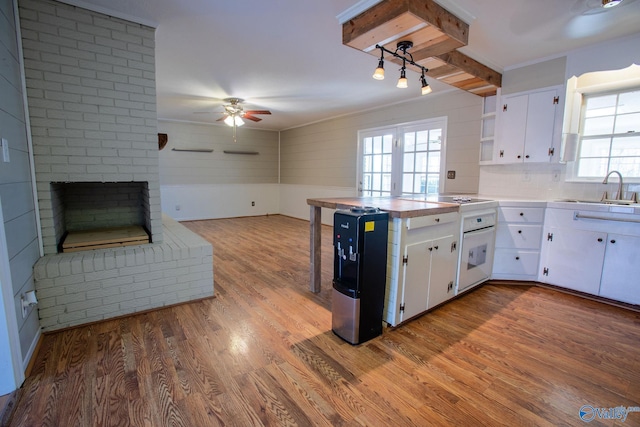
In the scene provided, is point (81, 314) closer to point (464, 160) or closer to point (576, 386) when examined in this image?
point (576, 386)

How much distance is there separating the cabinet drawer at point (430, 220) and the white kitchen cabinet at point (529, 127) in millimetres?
1673

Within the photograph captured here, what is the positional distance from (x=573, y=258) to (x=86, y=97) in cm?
466

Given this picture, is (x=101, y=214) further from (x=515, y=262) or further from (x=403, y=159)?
(x=515, y=262)

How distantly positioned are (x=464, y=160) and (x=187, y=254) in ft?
12.6

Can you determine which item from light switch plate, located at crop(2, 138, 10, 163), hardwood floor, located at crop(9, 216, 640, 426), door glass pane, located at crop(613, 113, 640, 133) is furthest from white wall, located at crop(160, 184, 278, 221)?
door glass pane, located at crop(613, 113, 640, 133)

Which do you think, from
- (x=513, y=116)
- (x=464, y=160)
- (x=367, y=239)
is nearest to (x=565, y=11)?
(x=513, y=116)

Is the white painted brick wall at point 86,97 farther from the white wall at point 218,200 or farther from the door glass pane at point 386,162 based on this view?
the white wall at point 218,200

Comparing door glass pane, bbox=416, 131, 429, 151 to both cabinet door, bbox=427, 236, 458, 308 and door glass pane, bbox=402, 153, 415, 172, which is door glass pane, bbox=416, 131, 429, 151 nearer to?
door glass pane, bbox=402, 153, 415, 172

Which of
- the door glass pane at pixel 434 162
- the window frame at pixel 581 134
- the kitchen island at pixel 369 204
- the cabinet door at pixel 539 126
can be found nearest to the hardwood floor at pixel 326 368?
the kitchen island at pixel 369 204

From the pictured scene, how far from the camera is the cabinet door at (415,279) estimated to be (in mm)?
2248

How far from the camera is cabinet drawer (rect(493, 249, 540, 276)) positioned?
3244 mm

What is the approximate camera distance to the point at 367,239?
2.00m

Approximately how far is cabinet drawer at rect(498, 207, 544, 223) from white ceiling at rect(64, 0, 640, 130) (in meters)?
1.67

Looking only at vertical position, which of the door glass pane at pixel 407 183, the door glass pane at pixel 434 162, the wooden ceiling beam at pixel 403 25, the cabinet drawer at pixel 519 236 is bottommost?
the cabinet drawer at pixel 519 236
